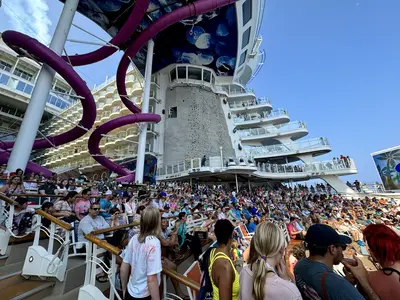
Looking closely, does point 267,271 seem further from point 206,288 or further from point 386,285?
point 386,285

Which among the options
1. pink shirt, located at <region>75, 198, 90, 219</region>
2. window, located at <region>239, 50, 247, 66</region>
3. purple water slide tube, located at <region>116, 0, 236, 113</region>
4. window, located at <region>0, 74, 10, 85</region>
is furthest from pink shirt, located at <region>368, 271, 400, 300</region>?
window, located at <region>0, 74, 10, 85</region>

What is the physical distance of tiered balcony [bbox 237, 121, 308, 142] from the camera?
80.4 feet

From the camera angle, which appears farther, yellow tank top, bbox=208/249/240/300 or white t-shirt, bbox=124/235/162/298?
white t-shirt, bbox=124/235/162/298

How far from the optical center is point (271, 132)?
2530 centimetres

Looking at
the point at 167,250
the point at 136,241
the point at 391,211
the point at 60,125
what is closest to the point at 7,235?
the point at 167,250

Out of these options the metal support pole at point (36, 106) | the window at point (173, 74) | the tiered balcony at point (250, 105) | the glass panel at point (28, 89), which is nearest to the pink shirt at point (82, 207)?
the metal support pole at point (36, 106)

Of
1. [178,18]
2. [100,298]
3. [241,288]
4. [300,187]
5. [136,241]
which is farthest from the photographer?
[300,187]

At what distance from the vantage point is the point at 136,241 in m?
1.73

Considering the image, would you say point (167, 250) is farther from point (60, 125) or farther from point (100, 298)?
point (60, 125)

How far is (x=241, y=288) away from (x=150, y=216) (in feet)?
3.00

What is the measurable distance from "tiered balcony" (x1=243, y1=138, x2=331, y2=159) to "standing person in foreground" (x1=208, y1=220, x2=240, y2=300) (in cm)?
2357

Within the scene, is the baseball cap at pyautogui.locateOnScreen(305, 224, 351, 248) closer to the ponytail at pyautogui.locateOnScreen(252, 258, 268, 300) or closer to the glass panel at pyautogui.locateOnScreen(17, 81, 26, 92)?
the ponytail at pyautogui.locateOnScreen(252, 258, 268, 300)

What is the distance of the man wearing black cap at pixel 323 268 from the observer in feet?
3.65

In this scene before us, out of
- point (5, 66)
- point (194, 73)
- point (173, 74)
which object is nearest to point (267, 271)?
point (194, 73)
